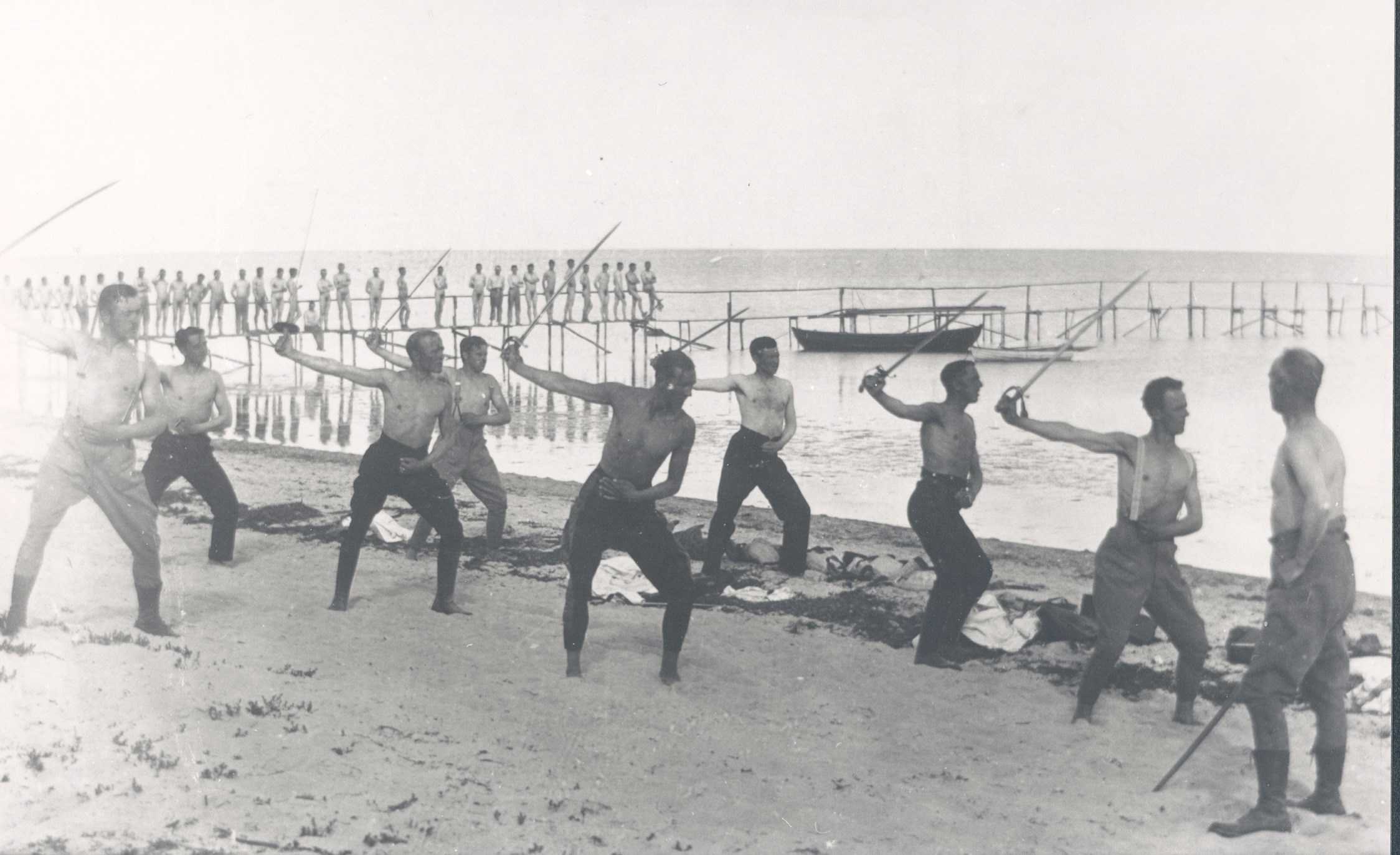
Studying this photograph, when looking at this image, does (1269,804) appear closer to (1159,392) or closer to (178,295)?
(1159,392)

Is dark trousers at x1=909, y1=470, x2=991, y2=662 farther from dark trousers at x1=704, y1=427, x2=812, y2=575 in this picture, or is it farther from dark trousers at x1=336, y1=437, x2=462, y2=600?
dark trousers at x1=336, y1=437, x2=462, y2=600

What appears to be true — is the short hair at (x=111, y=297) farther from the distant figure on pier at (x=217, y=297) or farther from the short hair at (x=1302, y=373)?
the distant figure on pier at (x=217, y=297)

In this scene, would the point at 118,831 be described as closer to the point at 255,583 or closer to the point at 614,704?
the point at 614,704

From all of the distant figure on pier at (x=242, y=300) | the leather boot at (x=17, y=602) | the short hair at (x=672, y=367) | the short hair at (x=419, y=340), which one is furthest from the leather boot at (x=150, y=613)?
the distant figure on pier at (x=242, y=300)

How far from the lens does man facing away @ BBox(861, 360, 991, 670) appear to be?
740 cm

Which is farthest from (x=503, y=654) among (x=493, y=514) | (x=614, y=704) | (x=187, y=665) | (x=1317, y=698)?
(x=1317, y=698)

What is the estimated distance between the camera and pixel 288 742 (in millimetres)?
5824

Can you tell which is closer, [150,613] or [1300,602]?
[1300,602]

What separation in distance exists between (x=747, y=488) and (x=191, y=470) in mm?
4046

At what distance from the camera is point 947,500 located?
7.46 metres

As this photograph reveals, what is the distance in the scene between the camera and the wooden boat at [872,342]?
138 ft

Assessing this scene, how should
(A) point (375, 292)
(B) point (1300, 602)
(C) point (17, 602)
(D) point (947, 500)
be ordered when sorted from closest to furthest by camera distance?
(B) point (1300, 602) → (C) point (17, 602) → (D) point (947, 500) → (A) point (375, 292)

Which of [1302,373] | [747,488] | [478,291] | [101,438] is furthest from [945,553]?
[478,291]

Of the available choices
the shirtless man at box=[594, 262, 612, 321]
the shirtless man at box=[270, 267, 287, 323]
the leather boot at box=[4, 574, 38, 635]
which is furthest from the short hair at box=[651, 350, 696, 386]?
the shirtless man at box=[594, 262, 612, 321]
